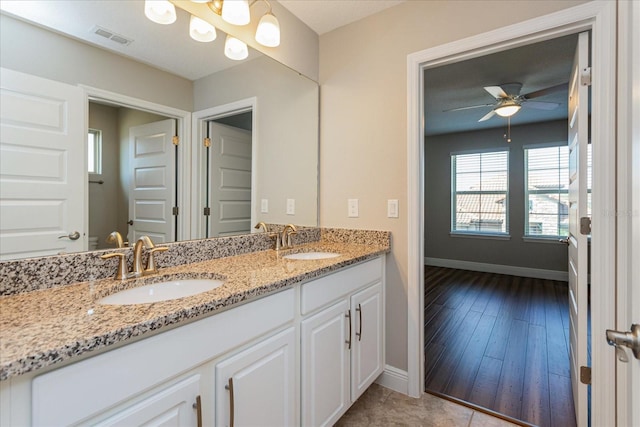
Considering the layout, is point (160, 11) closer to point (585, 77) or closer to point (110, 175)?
point (110, 175)

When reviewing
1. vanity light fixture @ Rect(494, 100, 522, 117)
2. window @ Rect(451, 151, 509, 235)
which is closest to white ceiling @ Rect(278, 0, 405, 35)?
vanity light fixture @ Rect(494, 100, 522, 117)

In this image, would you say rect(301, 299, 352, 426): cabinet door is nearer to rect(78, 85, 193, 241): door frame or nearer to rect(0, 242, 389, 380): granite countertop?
rect(0, 242, 389, 380): granite countertop

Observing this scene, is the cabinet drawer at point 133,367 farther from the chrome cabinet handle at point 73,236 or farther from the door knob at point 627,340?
the door knob at point 627,340

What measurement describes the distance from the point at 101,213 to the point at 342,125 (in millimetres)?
1541

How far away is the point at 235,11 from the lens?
5.11 ft

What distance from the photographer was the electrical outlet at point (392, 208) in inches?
77.2

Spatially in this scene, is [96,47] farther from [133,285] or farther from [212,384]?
[212,384]

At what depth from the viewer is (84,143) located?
116 cm

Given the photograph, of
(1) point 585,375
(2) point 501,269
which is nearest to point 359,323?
(1) point 585,375

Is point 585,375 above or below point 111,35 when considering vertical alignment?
below

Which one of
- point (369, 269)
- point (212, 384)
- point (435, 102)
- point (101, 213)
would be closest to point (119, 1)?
point (101, 213)

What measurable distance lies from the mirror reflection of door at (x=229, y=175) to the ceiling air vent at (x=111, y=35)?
483mm

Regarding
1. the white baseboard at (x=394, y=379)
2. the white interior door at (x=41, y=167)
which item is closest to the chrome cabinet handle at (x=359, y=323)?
the white baseboard at (x=394, y=379)

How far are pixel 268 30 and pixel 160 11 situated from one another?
21.6 inches
